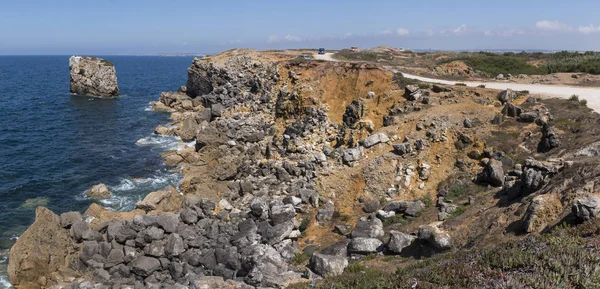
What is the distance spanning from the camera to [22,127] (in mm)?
59125

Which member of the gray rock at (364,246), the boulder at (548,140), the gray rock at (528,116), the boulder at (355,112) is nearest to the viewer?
the gray rock at (364,246)

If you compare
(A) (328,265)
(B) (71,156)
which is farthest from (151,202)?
(B) (71,156)

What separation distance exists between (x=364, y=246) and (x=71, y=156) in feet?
130

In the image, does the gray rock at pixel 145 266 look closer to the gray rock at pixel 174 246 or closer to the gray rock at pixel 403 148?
the gray rock at pixel 174 246

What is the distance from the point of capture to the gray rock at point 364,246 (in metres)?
21.2

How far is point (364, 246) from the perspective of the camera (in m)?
21.2

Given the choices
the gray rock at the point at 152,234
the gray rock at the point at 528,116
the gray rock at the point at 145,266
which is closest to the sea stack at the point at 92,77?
the gray rock at the point at 152,234

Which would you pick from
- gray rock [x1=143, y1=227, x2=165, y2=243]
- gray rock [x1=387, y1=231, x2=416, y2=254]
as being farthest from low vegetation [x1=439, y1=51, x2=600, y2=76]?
gray rock [x1=143, y1=227, x2=165, y2=243]

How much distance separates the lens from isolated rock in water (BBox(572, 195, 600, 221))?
1378 centimetres

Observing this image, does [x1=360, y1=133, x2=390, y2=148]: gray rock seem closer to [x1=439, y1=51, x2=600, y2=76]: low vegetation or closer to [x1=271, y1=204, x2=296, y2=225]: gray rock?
[x1=271, y1=204, x2=296, y2=225]: gray rock

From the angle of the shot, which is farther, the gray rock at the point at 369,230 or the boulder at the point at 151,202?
the boulder at the point at 151,202

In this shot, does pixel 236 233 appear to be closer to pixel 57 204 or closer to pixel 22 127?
pixel 57 204

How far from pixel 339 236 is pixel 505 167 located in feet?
39.6

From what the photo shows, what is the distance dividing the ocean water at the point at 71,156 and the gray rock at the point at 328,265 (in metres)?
18.6
